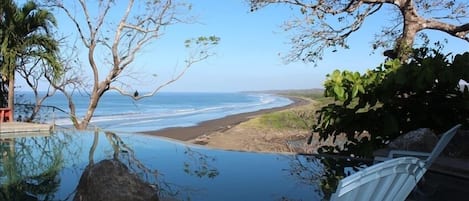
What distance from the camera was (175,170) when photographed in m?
5.61

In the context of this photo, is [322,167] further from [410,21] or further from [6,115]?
[6,115]

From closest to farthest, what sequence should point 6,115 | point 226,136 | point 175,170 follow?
point 175,170 < point 6,115 < point 226,136

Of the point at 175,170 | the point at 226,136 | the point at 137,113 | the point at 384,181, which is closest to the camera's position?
the point at 384,181

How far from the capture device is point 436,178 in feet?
7.14

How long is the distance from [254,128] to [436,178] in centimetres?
2603

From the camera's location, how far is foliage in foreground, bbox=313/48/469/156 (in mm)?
5531

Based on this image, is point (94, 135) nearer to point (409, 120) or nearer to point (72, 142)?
point (72, 142)

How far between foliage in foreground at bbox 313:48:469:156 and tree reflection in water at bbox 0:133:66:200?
3.27 m

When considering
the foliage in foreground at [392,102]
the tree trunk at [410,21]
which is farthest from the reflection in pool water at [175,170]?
the tree trunk at [410,21]

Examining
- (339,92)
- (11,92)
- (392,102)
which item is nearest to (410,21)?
(392,102)

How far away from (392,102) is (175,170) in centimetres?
264

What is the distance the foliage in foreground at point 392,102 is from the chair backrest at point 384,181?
3564 millimetres

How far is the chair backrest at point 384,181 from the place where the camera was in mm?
1827

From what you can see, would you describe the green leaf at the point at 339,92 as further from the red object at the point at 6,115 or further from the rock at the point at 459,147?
the red object at the point at 6,115
